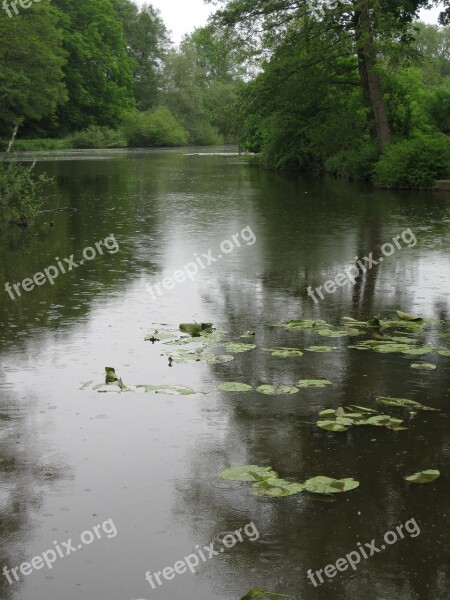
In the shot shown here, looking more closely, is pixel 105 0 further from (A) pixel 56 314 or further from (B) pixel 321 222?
(A) pixel 56 314

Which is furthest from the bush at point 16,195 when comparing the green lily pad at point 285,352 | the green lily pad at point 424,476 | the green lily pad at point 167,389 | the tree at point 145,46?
the tree at point 145,46

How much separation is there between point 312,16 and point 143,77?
272ft

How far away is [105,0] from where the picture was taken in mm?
95250

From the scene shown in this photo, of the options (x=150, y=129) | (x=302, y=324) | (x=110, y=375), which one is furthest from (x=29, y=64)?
(x=110, y=375)

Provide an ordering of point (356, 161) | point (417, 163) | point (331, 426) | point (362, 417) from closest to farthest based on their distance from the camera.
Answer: point (331, 426), point (362, 417), point (417, 163), point (356, 161)

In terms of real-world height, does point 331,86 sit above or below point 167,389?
above

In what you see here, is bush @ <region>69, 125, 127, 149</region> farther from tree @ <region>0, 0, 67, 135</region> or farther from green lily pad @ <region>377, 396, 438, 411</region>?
green lily pad @ <region>377, 396, 438, 411</region>

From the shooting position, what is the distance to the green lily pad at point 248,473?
5145mm

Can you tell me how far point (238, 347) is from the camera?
8.06 metres

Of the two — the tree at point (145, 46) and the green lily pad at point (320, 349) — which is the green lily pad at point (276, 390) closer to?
the green lily pad at point (320, 349)

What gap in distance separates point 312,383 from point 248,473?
191 centimetres

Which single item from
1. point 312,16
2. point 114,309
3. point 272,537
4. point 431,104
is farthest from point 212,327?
point 431,104

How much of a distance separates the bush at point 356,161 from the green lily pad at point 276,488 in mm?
26955

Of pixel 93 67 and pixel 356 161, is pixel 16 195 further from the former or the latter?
pixel 93 67
